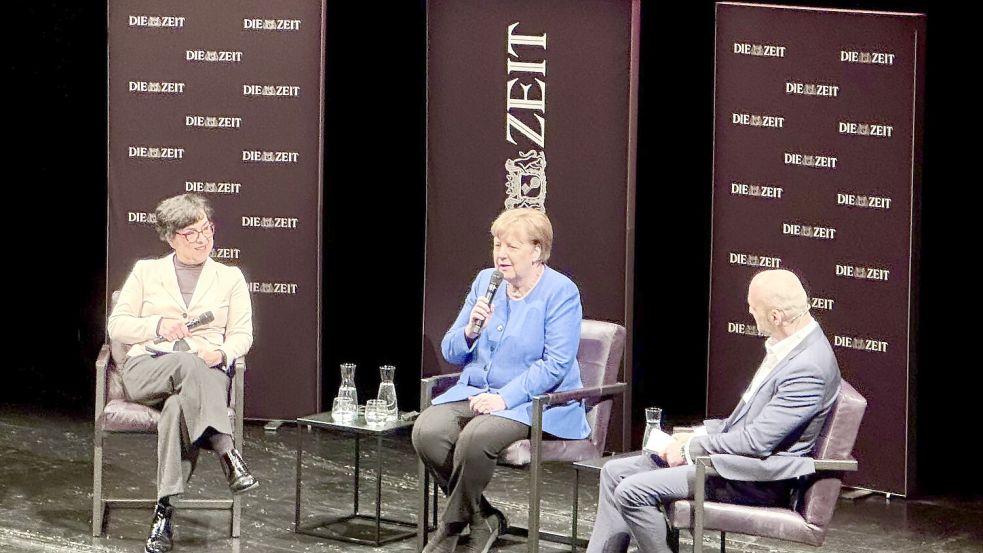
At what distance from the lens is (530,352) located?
5180 millimetres

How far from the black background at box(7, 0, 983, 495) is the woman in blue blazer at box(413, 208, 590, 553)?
7.76ft

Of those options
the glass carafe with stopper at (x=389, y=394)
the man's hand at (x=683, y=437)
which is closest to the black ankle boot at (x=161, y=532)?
the glass carafe with stopper at (x=389, y=394)

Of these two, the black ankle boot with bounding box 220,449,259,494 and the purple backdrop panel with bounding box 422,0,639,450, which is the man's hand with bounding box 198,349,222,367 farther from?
the purple backdrop panel with bounding box 422,0,639,450

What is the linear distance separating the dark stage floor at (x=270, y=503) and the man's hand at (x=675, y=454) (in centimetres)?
93

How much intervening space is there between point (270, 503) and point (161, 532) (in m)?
0.73

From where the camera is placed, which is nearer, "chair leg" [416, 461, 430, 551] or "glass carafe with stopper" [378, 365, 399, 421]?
"chair leg" [416, 461, 430, 551]

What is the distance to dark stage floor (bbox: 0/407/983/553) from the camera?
17.5 feet

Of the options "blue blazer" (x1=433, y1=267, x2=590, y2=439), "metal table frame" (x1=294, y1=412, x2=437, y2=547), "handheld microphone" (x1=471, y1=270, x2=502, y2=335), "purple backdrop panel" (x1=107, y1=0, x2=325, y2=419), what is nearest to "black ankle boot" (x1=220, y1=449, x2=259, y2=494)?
"metal table frame" (x1=294, y1=412, x2=437, y2=547)

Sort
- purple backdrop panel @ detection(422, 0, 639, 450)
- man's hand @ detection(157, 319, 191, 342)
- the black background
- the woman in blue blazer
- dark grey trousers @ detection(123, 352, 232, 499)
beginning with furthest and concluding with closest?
the black background → purple backdrop panel @ detection(422, 0, 639, 450) → man's hand @ detection(157, 319, 191, 342) → dark grey trousers @ detection(123, 352, 232, 499) → the woman in blue blazer

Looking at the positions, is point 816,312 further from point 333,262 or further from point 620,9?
point 333,262

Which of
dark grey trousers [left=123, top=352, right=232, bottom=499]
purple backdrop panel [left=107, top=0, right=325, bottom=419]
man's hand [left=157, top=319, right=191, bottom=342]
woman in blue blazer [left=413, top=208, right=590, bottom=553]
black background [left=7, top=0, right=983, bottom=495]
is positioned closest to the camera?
woman in blue blazer [left=413, top=208, right=590, bottom=553]

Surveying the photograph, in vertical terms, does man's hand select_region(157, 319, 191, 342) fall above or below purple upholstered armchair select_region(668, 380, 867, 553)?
above

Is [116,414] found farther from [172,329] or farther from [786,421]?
[786,421]

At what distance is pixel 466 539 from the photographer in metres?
5.34
